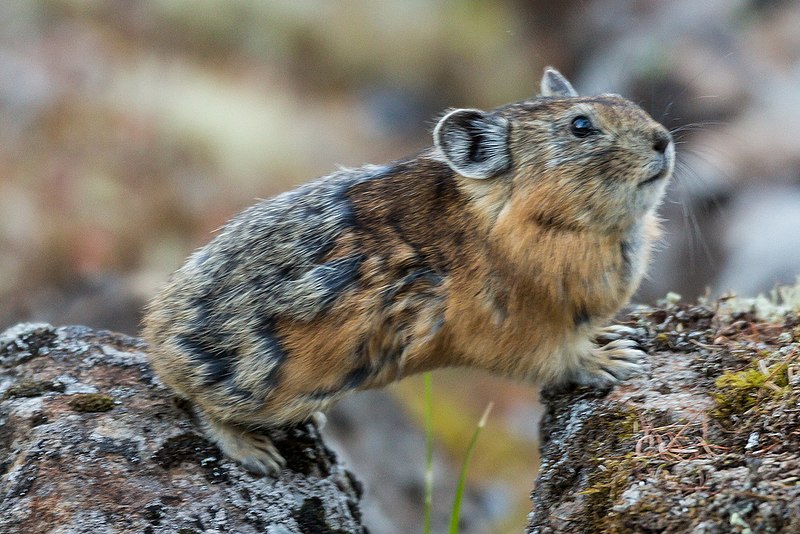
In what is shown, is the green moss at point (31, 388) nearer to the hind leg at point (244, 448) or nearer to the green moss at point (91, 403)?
the green moss at point (91, 403)

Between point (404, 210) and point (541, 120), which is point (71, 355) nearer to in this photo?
point (404, 210)

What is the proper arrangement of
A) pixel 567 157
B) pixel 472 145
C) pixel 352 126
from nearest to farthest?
1. pixel 567 157
2. pixel 472 145
3. pixel 352 126

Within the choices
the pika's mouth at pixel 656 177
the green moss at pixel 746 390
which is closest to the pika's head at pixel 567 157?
the pika's mouth at pixel 656 177

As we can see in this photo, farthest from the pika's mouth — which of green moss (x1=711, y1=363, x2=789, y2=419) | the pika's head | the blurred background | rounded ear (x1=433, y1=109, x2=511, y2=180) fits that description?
the blurred background

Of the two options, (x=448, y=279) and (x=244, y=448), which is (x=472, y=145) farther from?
(x=244, y=448)

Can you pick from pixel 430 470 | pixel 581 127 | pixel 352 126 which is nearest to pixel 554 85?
pixel 581 127
